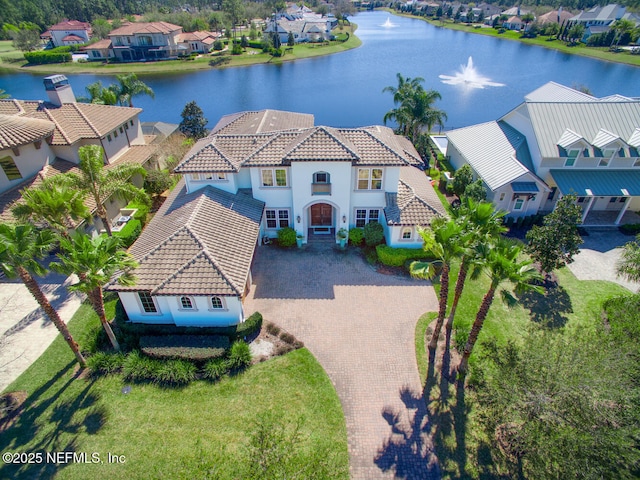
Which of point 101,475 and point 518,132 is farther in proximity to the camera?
point 518,132

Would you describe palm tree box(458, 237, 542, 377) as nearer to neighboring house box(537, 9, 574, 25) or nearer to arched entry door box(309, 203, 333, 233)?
arched entry door box(309, 203, 333, 233)

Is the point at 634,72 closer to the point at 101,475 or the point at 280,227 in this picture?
the point at 280,227

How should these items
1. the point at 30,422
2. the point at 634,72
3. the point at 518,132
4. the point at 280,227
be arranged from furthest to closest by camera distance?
the point at 634,72 → the point at 518,132 → the point at 280,227 → the point at 30,422

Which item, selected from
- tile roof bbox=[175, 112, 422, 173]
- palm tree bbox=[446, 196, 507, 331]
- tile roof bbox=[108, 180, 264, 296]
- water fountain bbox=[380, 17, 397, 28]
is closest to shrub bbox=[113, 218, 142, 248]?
tile roof bbox=[108, 180, 264, 296]

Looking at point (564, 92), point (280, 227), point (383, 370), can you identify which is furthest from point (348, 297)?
point (564, 92)

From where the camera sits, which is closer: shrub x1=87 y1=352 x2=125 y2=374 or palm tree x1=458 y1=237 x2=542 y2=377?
palm tree x1=458 y1=237 x2=542 y2=377

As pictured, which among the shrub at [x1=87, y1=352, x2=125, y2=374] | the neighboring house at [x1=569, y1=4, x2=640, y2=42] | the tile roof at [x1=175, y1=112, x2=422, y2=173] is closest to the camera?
the shrub at [x1=87, y1=352, x2=125, y2=374]

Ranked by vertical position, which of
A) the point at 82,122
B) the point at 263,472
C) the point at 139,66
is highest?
the point at 82,122
